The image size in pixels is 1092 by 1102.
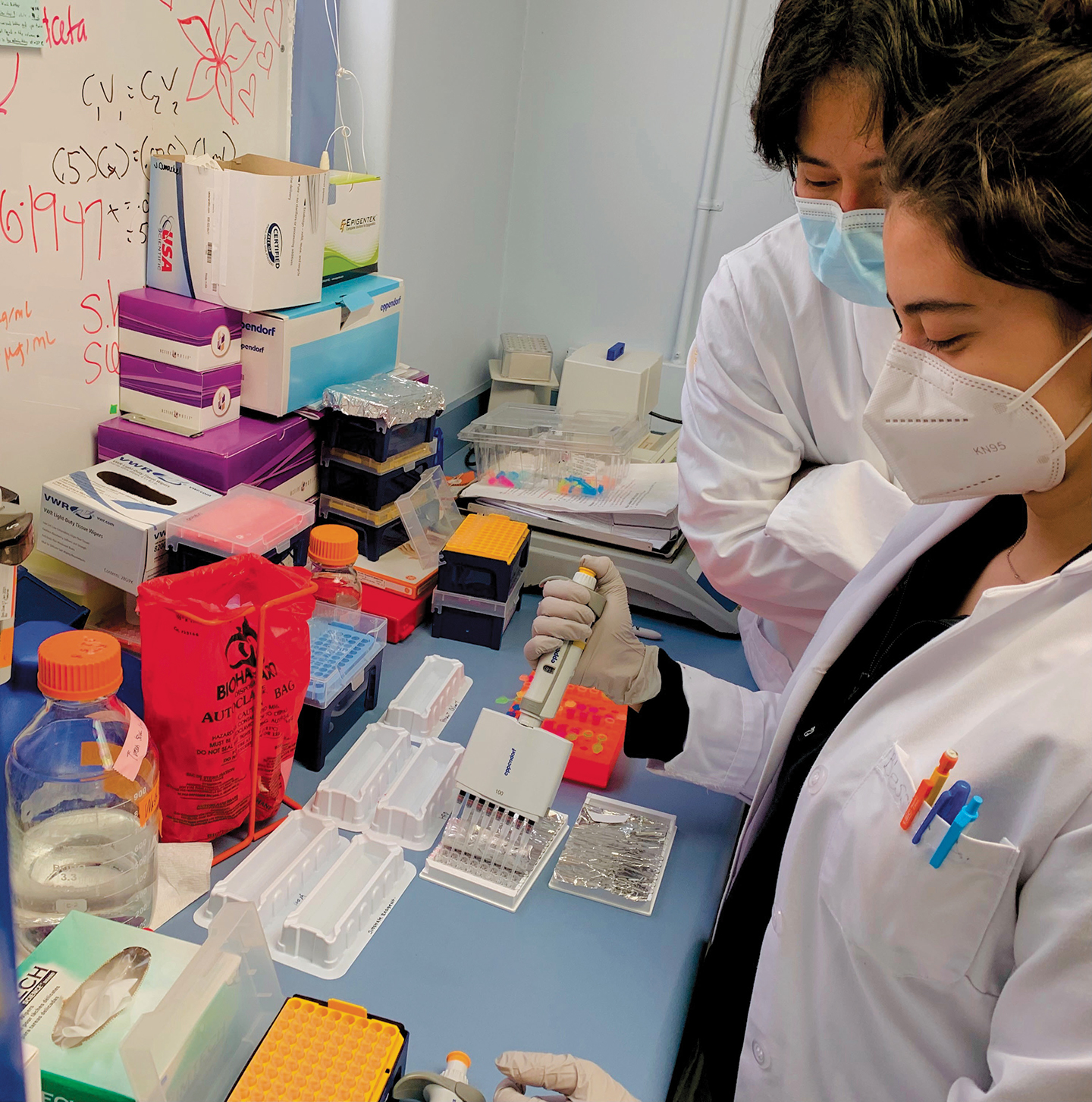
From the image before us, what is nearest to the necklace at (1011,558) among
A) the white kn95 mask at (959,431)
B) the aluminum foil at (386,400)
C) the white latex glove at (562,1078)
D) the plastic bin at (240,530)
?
the white kn95 mask at (959,431)

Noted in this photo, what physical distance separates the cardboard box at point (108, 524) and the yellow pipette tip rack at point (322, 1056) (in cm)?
62

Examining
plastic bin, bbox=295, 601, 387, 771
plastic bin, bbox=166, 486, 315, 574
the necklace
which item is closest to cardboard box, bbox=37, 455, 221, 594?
plastic bin, bbox=166, 486, 315, 574

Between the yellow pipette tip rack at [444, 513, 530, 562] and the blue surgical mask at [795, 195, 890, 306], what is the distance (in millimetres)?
663

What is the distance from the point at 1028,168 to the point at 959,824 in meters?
0.49

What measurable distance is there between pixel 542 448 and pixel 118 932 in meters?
1.42

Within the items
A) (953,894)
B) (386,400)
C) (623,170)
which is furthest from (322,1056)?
(623,170)

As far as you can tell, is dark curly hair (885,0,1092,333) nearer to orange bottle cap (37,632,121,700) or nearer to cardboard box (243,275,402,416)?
orange bottle cap (37,632,121,700)

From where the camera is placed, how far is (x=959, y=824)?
729mm

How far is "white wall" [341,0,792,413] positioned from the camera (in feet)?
7.41

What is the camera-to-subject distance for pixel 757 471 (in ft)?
4.57

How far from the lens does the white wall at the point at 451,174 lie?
1.97 meters

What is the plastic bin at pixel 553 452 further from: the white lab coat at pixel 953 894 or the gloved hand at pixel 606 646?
the white lab coat at pixel 953 894

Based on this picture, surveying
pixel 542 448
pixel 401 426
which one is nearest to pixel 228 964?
pixel 401 426

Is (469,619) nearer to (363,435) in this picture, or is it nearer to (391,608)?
(391,608)
